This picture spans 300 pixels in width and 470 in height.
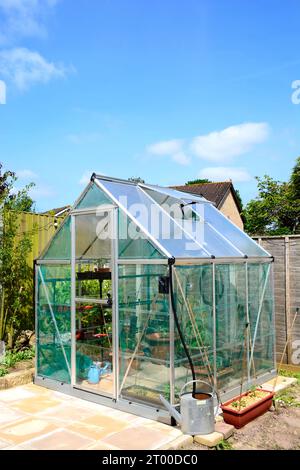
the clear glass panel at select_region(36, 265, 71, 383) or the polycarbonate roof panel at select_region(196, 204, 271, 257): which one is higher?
the polycarbonate roof panel at select_region(196, 204, 271, 257)

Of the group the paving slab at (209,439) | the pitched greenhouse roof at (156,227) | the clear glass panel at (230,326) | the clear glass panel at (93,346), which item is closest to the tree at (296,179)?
the pitched greenhouse roof at (156,227)

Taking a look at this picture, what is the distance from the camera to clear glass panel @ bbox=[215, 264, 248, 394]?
16.5ft

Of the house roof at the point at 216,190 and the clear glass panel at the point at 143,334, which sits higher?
the house roof at the point at 216,190

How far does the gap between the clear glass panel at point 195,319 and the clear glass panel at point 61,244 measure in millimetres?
1984

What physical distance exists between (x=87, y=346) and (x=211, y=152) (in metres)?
11.5

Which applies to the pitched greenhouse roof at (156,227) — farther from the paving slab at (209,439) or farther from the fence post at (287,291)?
the paving slab at (209,439)

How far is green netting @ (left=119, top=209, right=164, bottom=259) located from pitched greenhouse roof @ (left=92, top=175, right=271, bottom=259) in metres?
0.07

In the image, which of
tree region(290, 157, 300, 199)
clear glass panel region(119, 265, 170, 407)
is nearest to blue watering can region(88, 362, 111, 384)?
clear glass panel region(119, 265, 170, 407)

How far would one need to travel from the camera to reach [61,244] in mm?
5910

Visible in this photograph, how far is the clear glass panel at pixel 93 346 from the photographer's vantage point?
5.50 meters

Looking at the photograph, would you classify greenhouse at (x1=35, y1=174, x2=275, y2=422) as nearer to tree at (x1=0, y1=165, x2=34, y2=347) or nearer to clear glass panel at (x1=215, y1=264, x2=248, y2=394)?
clear glass panel at (x1=215, y1=264, x2=248, y2=394)

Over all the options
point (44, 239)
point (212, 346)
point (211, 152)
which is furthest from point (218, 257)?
point (211, 152)

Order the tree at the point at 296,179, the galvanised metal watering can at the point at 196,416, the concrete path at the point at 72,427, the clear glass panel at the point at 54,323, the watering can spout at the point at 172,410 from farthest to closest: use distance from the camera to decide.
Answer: the tree at the point at 296,179
the clear glass panel at the point at 54,323
the watering can spout at the point at 172,410
the galvanised metal watering can at the point at 196,416
the concrete path at the point at 72,427

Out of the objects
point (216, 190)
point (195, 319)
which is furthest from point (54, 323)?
point (216, 190)
